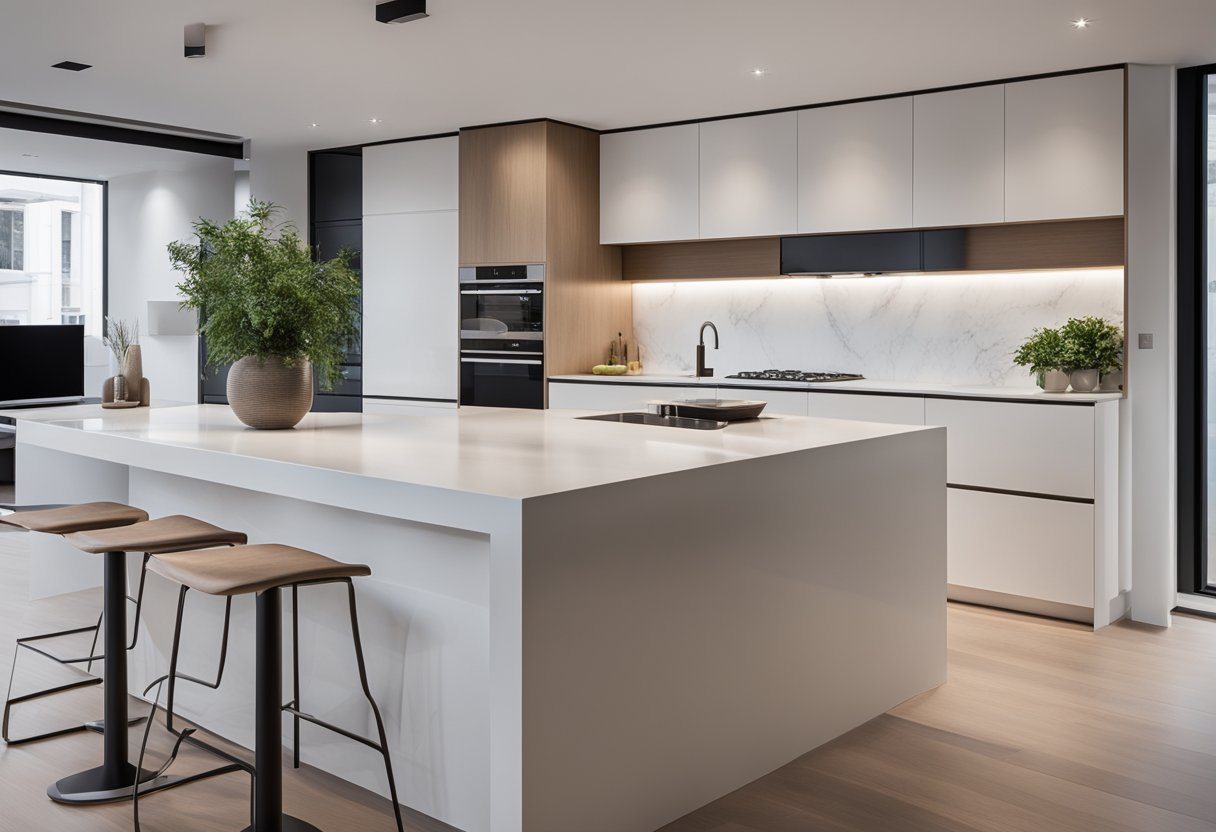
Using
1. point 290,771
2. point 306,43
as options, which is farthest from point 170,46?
point 290,771

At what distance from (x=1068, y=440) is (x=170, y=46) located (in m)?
4.04

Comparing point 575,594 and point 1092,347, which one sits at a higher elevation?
point 1092,347

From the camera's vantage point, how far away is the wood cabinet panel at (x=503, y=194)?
5750 mm

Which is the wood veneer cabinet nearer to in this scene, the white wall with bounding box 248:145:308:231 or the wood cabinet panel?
the wood cabinet panel

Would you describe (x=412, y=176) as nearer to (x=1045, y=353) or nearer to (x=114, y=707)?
(x=1045, y=353)

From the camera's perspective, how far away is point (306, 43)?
425 centimetres

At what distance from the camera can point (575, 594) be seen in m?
2.13

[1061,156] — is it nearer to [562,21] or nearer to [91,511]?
[562,21]

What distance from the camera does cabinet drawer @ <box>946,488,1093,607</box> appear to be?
4.28 m

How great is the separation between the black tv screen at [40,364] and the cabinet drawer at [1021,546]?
5.24 meters

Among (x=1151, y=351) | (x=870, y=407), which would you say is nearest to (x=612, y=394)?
(x=870, y=407)

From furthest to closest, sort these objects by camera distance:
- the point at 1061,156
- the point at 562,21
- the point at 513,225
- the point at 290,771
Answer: the point at 513,225 → the point at 1061,156 → the point at 562,21 → the point at 290,771

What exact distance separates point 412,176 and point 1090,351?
391 cm

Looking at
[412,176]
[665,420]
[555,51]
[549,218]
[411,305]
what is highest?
[555,51]
